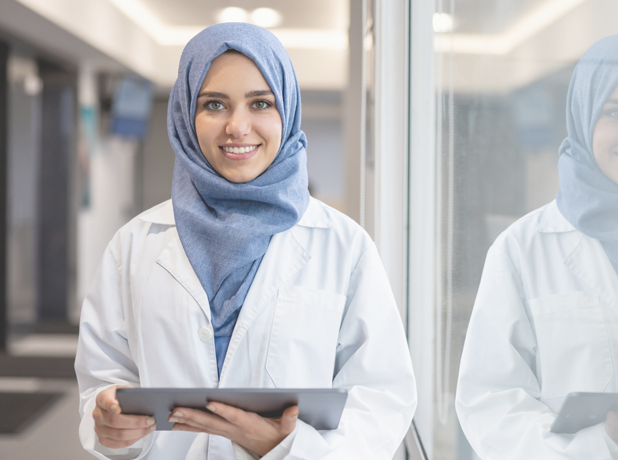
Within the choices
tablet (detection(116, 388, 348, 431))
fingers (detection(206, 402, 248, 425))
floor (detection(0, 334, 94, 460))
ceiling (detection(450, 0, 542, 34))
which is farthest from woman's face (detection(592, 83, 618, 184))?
floor (detection(0, 334, 94, 460))

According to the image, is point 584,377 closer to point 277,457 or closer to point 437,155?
point 277,457

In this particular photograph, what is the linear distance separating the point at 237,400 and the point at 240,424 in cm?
7

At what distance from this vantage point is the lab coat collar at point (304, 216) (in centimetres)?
112

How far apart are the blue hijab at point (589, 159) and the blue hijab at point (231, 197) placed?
609mm

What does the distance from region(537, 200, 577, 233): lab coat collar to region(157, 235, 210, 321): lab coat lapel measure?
0.65 metres

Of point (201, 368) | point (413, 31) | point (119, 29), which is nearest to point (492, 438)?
point (201, 368)

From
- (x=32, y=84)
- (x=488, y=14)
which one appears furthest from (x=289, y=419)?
(x=32, y=84)

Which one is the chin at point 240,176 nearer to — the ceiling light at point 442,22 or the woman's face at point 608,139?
the ceiling light at point 442,22

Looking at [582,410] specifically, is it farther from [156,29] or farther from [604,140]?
[156,29]

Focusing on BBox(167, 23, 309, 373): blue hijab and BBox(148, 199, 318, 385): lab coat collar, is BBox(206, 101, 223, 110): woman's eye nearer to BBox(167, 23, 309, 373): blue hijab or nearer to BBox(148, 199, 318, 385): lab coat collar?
BBox(167, 23, 309, 373): blue hijab

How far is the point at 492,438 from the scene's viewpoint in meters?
0.81

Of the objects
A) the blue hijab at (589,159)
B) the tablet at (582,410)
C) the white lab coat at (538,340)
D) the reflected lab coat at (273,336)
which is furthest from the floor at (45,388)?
the blue hijab at (589,159)

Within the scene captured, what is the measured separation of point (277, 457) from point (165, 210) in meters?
0.58

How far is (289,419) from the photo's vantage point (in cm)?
84
